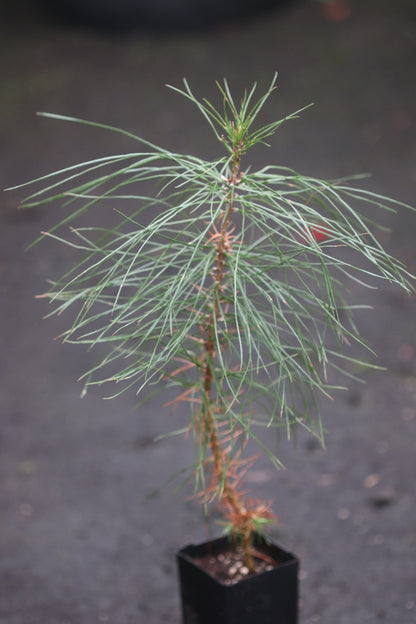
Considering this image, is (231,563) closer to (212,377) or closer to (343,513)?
(212,377)

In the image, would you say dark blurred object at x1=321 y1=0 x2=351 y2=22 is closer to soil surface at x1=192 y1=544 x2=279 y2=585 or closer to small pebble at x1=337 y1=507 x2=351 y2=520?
small pebble at x1=337 y1=507 x2=351 y2=520

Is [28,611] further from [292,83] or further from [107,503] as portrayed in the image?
[292,83]

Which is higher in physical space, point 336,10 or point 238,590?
point 336,10

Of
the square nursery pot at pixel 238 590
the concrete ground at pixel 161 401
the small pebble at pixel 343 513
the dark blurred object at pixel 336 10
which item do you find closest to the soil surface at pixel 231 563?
the square nursery pot at pixel 238 590

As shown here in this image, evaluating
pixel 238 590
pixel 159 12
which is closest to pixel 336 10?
pixel 159 12

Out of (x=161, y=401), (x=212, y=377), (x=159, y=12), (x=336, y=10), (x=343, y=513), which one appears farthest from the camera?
(x=336, y=10)

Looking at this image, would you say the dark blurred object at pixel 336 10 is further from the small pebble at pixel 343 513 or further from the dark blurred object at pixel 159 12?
the small pebble at pixel 343 513

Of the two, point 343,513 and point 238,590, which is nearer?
point 238,590
